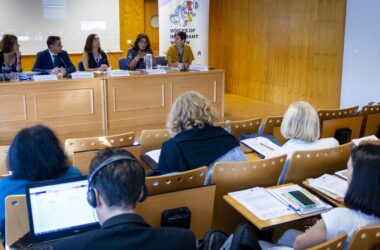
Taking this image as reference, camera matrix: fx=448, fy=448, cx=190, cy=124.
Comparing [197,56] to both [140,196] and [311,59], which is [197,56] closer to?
[311,59]

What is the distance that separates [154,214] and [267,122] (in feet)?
7.12

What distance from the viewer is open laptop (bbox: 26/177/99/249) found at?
188 cm

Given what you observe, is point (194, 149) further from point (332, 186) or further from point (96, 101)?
point (96, 101)

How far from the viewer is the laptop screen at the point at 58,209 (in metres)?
1.88

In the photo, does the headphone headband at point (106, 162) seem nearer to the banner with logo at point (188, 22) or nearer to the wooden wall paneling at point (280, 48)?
the wooden wall paneling at point (280, 48)

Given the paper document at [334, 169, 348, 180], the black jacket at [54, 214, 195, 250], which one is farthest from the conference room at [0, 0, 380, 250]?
the paper document at [334, 169, 348, 180]

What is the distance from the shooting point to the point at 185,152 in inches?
111

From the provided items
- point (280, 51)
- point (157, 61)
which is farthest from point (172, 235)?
point (280, 51)

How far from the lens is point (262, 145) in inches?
138

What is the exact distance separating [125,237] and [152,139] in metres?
2.28

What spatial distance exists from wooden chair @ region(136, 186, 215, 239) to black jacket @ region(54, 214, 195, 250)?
2.49 ft

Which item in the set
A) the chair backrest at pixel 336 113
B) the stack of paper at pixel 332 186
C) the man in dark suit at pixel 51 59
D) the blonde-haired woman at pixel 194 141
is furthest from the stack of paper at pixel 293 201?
the man in dark suit at pixel 51 59

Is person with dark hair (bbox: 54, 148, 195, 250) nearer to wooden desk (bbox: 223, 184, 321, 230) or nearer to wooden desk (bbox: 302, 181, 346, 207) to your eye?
wooden desk (bbox: 223, 184, 321, 230)

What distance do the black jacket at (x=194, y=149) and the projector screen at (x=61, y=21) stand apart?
22.4 feet
